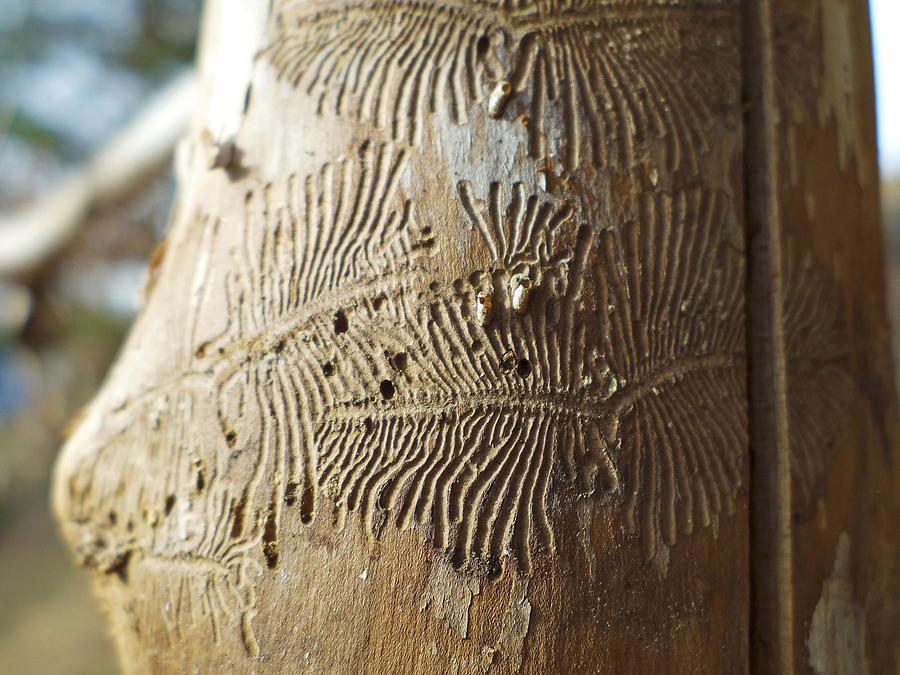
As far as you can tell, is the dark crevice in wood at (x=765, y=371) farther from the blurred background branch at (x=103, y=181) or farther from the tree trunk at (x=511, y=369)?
the blurred background branch at (x=103, y=181)

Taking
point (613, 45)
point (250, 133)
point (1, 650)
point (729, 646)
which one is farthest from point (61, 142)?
point (729, 646)

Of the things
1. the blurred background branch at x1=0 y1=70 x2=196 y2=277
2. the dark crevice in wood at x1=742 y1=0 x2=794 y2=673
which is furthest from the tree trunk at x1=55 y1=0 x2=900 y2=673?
the blurred background branch at x1=0 y1=70 x2=196 y2=277

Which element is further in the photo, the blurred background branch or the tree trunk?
the blurred background branch

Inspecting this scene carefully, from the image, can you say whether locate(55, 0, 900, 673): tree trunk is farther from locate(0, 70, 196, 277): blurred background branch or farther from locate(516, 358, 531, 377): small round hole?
locate(0, 70, 196, 277): blurred background branch

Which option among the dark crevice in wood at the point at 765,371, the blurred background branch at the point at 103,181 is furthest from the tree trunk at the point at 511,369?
the blurred background branch at the point at 103,181

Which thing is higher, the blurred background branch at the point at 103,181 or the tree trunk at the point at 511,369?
the blurred background branch at the point at 103,181

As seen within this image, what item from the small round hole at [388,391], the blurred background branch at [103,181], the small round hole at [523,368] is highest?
the blurred background branch at [103,181]

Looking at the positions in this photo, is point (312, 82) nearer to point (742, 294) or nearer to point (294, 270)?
point (294, 270)

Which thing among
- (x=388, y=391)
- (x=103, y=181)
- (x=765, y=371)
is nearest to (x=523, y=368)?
(x=388, y=391)
